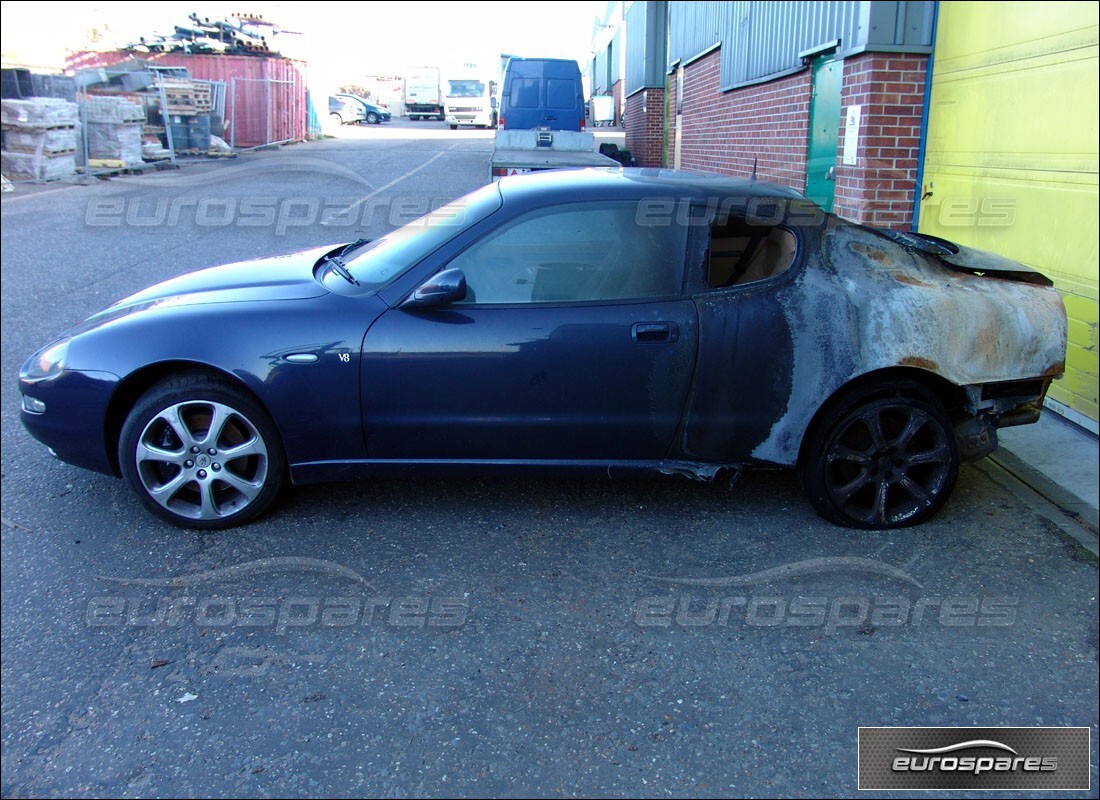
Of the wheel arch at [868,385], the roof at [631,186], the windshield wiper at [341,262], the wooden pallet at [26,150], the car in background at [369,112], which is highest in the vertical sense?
the car in background at [369,112]

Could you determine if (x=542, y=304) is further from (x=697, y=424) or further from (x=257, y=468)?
(x=257, y=468)

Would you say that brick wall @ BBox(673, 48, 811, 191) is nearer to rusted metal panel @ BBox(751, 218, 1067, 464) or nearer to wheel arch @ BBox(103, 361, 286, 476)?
rusted metal panel @ BBox(751, 218, 1067, 464)

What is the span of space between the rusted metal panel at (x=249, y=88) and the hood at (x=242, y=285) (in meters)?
22.6

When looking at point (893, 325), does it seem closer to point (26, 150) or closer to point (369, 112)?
point (26, 150)

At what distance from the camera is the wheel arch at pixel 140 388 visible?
3.78 metres

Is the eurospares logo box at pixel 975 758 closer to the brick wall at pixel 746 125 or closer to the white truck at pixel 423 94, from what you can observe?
the brick wall at pixel 746 125

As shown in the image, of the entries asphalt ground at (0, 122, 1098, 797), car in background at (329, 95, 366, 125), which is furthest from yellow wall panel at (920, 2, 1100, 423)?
car in background at (329, 95, 366, 125)

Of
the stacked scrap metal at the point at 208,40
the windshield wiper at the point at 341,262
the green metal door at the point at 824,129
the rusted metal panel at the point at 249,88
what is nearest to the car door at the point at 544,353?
the windshield wiper at the point at 341,262

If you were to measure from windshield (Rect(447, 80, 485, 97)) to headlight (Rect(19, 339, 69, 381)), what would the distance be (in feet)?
128

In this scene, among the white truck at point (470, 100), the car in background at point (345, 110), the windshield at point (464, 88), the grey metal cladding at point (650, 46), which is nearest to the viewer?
the grey metal cladding at point (650, 46)

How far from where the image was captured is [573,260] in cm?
385

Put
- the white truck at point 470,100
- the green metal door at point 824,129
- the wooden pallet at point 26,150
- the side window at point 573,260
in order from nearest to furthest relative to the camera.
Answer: the side window at point 573,260 → the green metal door at point 824,129 → the wooden pallet at point 26,150 → the white truck at point 470,100

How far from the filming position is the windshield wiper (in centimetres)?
403

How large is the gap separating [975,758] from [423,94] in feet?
168
